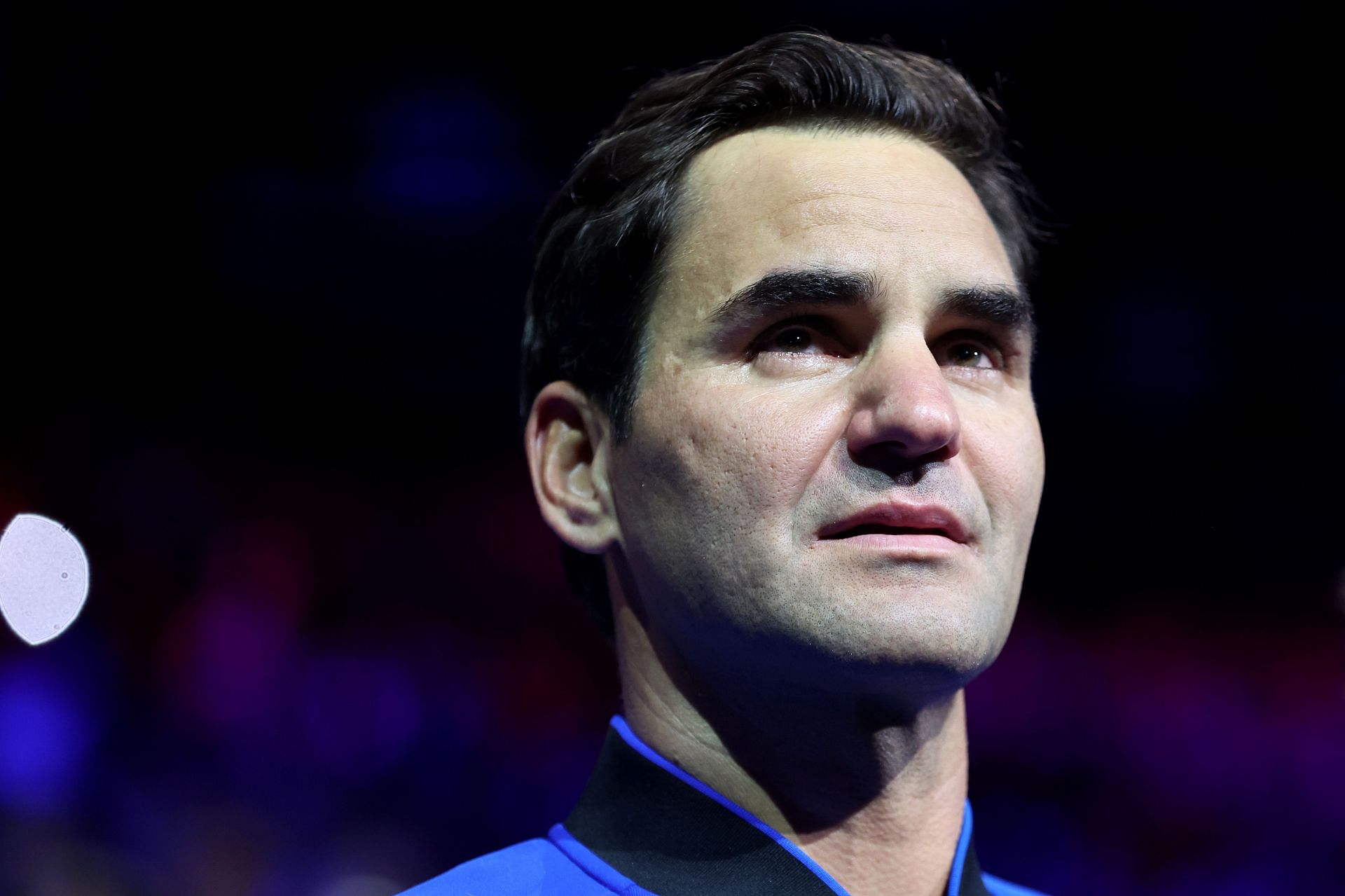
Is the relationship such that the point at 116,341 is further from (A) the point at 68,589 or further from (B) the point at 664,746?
(B) the point at 664,746

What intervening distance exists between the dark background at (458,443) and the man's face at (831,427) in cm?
130

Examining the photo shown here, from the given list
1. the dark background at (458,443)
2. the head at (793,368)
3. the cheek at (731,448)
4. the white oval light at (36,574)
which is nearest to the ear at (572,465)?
the head at (793,368)

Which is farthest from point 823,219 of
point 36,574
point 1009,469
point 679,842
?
point 36,574

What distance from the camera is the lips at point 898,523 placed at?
4.67ft

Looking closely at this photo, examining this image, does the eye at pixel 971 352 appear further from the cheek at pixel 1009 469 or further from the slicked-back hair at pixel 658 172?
the slicked-back hair at pixel 658 172

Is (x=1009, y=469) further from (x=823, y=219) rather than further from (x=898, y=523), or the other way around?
(x=823, y=219)

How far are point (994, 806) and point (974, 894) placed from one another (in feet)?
8.50

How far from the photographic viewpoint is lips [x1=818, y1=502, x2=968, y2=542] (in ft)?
4.67

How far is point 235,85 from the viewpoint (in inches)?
114

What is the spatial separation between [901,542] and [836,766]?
1.02ft

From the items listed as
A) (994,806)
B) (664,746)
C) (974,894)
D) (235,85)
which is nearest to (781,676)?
(664,746)

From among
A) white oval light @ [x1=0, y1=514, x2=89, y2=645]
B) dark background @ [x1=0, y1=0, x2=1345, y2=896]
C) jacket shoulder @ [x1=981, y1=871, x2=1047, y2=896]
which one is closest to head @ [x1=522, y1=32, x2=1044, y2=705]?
jacket shoulder @ [x1=981, y1=871, x2=1047, y2=896]

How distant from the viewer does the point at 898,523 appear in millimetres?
1430

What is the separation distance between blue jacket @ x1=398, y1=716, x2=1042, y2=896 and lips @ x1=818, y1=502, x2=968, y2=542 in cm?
37
